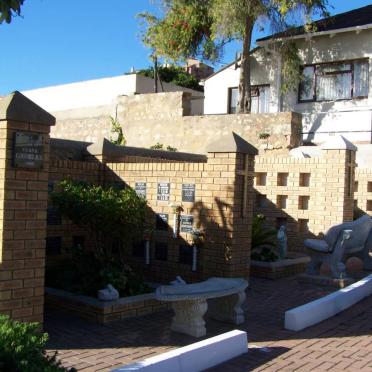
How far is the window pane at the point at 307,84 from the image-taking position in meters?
20.8

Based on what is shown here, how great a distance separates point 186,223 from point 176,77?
2700 centimetres

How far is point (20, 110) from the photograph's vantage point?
5.25 m

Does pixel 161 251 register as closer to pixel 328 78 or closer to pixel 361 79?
pixel 361 79

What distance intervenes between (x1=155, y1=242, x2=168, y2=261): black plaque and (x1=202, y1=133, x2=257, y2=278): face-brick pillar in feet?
2.43

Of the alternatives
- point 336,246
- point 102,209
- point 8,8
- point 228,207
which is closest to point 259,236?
point 336,246

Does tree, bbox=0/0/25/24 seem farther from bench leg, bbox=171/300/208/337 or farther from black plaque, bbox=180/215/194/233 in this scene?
black plaque, bbox=180/215/194/233

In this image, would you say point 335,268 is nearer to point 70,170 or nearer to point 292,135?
point 70,170

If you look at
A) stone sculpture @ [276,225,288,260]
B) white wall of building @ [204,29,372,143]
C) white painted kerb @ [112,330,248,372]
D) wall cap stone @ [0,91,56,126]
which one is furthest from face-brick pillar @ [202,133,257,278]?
white wall of building @ [204,29,372,143]

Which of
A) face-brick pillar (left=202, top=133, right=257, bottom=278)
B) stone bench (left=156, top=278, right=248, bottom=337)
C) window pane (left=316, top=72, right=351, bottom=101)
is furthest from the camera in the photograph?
window pane (left=316, top=72, right=351, bottom=101)

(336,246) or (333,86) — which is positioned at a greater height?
(333,86)

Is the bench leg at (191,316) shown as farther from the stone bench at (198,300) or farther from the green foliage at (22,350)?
the green foliage at (22,350)

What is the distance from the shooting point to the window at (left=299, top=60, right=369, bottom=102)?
1966 cm

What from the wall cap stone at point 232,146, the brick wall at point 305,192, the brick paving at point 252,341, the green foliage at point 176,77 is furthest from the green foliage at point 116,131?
the brick paving at point 252,341

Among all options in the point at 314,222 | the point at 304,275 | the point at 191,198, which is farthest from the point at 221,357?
the point at 314,222
